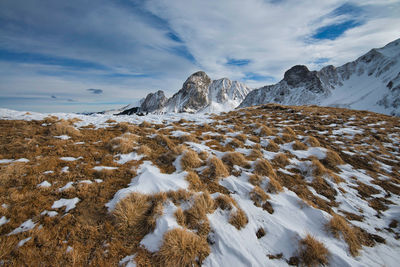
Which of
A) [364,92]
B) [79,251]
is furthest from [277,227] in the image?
[364,92]

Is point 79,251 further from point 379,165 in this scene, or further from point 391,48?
point 391,48

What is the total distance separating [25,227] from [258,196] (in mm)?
5286

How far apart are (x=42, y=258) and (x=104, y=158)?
3553 mm

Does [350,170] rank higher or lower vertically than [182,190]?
lower

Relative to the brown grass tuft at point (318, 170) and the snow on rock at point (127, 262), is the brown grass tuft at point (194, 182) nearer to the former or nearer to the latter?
the snow on rock at point (127, 262)

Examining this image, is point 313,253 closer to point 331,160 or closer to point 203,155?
point 203,155

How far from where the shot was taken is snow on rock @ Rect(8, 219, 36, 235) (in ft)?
8.98

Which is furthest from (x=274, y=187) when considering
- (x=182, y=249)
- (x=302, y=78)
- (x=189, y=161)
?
(x=302, y=78)

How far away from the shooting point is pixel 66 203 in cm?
350

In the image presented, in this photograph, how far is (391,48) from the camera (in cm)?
14075

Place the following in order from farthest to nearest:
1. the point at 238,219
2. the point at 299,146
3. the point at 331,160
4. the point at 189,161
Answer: the point at 299,146 < the point at 331,160 < the point at 189,161 < the point at 238,219

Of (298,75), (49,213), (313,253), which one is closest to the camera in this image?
(313,253)

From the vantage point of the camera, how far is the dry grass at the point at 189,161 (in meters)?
5.52

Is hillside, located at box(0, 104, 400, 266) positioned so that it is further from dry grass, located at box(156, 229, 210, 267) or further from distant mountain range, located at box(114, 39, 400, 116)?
distant mountain range, located at box(114, 39, 400, 116)
